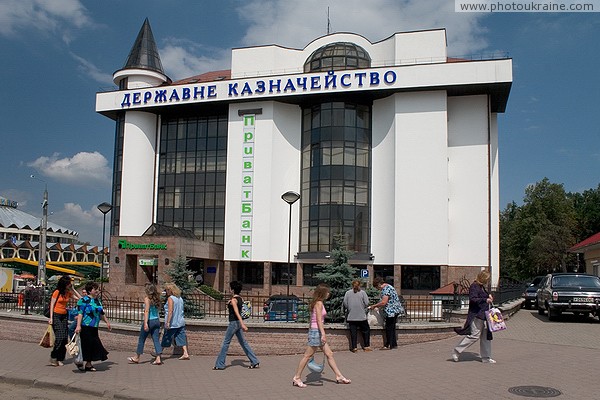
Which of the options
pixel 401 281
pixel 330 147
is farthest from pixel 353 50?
pixel 401 281

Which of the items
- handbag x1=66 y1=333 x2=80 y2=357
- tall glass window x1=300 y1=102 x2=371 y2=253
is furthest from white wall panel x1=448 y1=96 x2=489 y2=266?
handbag x1=66 y1=333 x2=80 y2=357

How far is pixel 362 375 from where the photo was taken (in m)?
10.2

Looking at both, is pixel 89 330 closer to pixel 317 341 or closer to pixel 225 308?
pixel 317 341

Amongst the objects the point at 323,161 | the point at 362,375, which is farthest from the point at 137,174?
the point at 362,375

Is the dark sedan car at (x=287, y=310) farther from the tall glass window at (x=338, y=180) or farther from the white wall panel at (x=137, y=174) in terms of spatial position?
the white wall panel at (x=137, y=174)

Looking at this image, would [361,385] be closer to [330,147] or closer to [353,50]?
[330,147]

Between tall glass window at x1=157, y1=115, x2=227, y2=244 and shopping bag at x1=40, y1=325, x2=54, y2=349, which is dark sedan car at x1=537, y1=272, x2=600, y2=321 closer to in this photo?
shopping bag at x1=40, y1=325, x2=54, y2=349

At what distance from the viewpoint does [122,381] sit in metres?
9.91

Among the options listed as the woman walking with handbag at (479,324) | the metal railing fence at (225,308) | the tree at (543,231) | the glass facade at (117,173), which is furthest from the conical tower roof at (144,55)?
the tree at (543,231)

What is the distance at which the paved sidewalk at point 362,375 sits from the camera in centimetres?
879

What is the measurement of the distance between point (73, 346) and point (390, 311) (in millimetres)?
6694

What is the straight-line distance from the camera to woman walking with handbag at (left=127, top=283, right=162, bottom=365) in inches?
465

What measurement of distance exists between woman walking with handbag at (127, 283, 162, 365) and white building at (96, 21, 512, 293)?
2581 cm

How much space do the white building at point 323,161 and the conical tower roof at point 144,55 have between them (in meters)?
3.60
